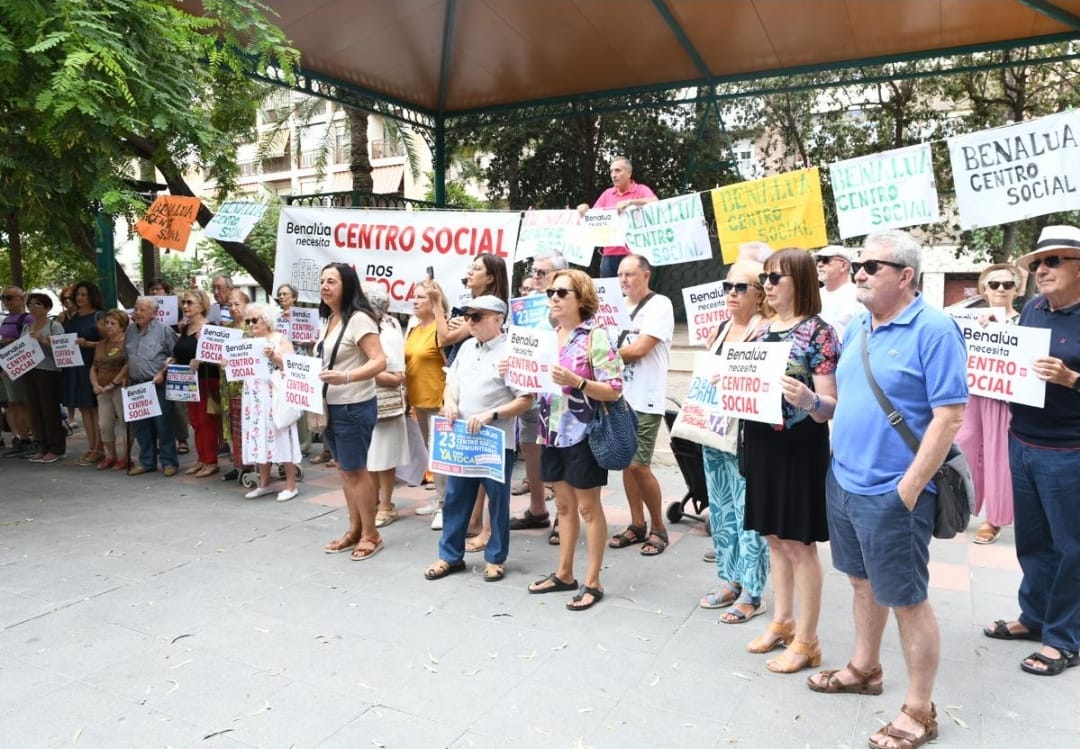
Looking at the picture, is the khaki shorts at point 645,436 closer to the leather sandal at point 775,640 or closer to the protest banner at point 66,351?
the leather sandal at point 775,640

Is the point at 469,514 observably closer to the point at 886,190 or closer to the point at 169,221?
the point at 886,190

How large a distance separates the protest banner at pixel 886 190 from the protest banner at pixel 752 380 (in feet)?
9.32

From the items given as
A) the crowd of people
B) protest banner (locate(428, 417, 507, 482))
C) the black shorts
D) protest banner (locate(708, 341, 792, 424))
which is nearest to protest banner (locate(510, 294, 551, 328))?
the crowd of people

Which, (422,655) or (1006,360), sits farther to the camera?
(1006,360)

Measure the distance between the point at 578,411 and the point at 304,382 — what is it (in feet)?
7.22

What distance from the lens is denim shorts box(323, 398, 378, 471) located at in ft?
18.3

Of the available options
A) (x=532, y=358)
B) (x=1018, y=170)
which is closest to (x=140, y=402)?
(x=532, y=358)

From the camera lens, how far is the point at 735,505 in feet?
15.0

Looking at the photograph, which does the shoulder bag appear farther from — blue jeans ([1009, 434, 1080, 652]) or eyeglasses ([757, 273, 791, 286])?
blue jeans ([1009, 434, 1080, 652])

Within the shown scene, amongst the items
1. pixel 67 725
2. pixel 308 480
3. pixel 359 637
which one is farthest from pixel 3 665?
pixel 308 480

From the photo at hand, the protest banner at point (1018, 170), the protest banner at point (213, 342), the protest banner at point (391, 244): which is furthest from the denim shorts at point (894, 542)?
the protest banner at point (213, 342)

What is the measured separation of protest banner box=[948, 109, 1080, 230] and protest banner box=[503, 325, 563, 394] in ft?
9.98

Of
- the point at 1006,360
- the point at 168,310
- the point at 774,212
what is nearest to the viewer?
the point at 1006,360

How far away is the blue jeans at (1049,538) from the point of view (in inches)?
148
